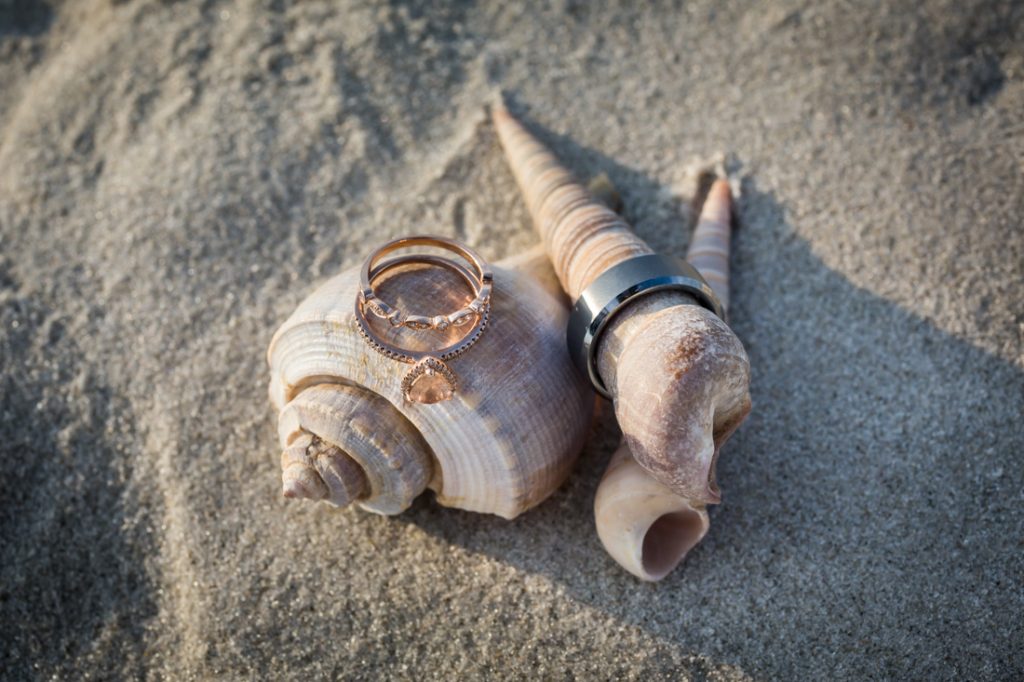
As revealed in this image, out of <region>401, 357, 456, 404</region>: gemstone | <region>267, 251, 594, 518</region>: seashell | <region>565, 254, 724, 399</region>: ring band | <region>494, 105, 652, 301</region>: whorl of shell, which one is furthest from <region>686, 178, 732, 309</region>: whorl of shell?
<region>401, 357, 456, 404</region>: gemstone

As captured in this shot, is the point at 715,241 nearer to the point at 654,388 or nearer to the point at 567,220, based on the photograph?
the point at 567,220

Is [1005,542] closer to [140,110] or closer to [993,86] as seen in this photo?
[993,86]

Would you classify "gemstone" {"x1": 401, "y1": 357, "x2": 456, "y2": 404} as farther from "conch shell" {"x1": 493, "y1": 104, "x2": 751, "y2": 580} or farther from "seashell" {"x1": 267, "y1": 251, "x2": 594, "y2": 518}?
"conch shell" {"x1": 493, "y1": 104, "x2": 751, "y2": 580}

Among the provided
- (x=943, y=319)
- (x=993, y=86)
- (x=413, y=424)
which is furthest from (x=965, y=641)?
(x=993, y=86)

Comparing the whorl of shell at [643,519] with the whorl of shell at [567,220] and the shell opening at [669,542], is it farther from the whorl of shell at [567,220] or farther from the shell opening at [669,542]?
the whorl of shell at [567,220]

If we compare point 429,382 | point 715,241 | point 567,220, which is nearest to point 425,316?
point 429,382

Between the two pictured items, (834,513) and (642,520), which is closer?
(642,520)
